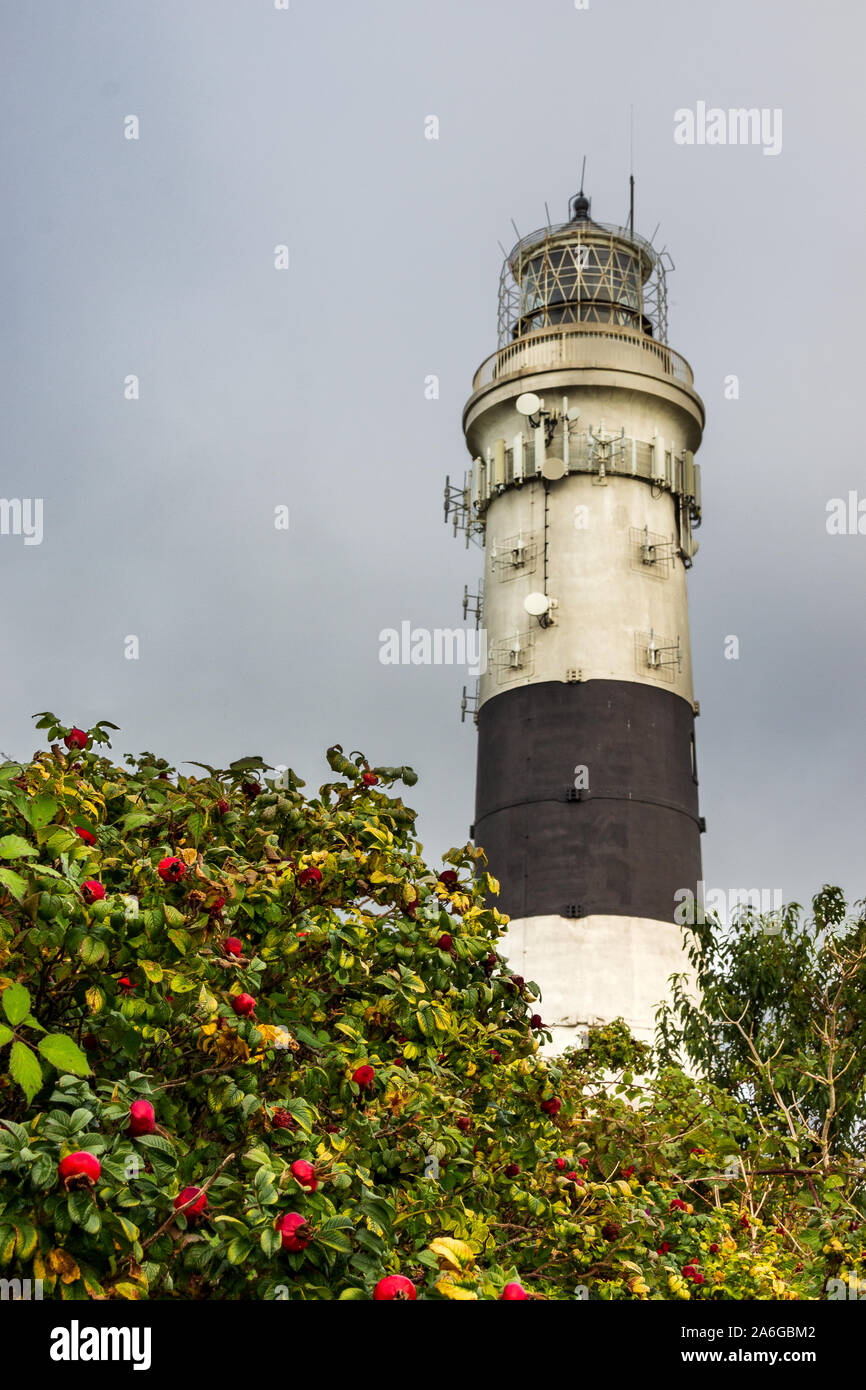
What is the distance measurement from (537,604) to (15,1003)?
2831 cm

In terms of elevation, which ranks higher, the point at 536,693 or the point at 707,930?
the point at 536,693

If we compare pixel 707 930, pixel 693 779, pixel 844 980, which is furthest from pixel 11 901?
pixel 693 779

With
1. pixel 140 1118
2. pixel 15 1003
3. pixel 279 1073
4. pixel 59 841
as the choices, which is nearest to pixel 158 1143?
pixel 140 1118

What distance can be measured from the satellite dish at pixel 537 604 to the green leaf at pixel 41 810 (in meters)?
27.3

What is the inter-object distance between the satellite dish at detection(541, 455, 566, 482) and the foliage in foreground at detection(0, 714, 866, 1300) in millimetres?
25153

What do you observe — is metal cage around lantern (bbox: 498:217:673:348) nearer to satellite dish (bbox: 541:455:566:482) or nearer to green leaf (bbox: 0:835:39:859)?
satellite dish (bbox: 541:455:566:482)

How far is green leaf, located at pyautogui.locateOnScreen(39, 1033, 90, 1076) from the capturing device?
4879mm

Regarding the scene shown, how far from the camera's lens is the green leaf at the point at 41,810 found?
567 centimetres

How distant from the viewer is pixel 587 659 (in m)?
32.5

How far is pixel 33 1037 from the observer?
5793 millimetres

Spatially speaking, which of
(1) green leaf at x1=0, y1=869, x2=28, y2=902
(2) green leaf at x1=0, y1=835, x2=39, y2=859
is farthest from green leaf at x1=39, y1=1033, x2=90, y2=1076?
(2) green leaf at x1=0, y1=835, x2=39, y2=859

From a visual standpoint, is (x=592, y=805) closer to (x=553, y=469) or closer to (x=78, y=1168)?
(x=553, y=469)
